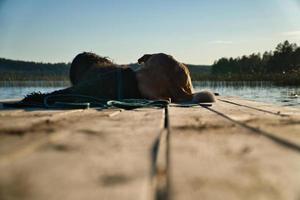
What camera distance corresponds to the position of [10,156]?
4.65ft

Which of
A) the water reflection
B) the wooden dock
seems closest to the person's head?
the wooden dock

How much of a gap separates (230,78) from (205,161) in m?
38.8

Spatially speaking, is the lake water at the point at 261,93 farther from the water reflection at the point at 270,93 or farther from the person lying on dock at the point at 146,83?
the person lying on dock at the point at 146,83

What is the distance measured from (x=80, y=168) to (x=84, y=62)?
17.5 ft

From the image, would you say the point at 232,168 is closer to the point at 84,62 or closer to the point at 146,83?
the point at 146,83

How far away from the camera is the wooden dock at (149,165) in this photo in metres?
1.01

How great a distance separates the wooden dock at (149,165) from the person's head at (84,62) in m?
4.44

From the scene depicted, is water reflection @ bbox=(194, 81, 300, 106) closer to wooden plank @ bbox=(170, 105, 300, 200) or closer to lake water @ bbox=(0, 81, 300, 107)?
lake water @ bbox=(0, 81, 300, 107)

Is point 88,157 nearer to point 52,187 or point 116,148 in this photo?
point 116,148

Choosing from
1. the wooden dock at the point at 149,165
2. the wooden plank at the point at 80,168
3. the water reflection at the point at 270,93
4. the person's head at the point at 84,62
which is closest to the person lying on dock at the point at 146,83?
the person's head at the point at 84,62

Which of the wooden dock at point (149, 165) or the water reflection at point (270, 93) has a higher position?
the wooden dock at point (149, 165)

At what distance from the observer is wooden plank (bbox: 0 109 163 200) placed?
100cm

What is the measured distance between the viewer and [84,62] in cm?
647

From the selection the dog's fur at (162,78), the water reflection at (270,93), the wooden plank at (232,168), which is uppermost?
the dog's fur at (162,78)
